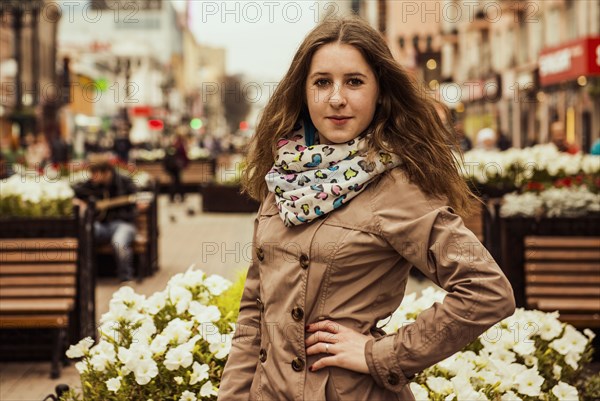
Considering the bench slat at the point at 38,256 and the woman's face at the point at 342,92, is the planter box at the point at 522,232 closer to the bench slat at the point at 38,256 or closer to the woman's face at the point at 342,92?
the bench slat at the point at 38,256

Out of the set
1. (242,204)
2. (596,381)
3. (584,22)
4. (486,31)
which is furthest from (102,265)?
(486,31)

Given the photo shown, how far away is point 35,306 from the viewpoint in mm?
7832

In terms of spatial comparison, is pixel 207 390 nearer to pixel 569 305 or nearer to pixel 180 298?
pixel 180 298

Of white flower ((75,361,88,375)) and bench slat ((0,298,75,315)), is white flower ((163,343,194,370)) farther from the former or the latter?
bench slat ((0,298,75,315))

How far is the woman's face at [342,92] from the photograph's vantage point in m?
2.88

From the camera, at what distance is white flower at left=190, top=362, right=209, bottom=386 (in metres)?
4.38

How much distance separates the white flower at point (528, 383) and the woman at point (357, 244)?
6.09ft

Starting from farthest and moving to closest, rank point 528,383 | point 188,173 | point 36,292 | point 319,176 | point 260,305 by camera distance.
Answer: point 188,173, point 36,292, point 528,383, point 260,305, point 319,176

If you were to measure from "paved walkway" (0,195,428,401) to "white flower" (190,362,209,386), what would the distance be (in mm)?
808

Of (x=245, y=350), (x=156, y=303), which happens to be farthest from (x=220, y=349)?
(x=245, y=350)

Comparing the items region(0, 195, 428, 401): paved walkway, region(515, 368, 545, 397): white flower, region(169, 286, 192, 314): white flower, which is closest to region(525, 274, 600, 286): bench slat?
region(0, 195, 428, 401): paved walkway

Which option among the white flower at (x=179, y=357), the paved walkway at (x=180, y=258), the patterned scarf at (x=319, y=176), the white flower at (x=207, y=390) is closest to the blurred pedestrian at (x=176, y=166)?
the paved walkway at (x=180, y=258)

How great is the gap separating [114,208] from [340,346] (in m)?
10.1

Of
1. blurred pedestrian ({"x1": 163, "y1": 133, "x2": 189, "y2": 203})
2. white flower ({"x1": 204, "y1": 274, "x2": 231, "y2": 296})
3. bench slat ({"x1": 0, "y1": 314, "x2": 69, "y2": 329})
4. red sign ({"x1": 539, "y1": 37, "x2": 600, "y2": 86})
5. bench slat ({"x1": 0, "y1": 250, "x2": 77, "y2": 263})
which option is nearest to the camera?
white flower ({"x1": 204, "y1": 274, "x2": 231, "y2": 296})
